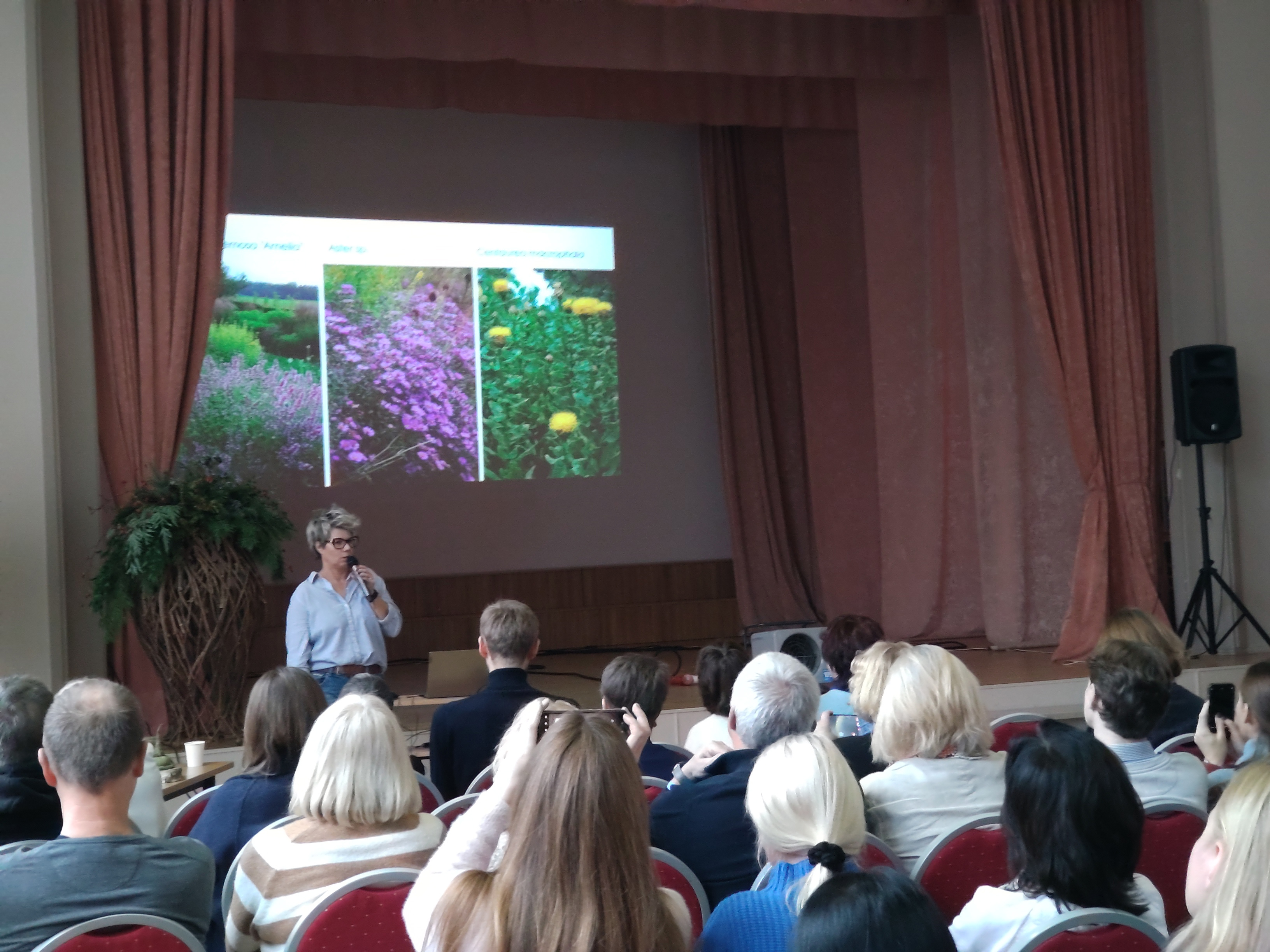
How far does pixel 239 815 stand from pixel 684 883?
96 cm

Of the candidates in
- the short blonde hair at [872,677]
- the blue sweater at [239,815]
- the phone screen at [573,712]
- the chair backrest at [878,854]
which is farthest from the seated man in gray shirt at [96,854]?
the short blonde hair at [872,677]

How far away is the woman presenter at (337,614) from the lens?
179 inches

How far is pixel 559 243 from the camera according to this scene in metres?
8.46

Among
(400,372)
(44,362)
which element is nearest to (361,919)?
(44,362)

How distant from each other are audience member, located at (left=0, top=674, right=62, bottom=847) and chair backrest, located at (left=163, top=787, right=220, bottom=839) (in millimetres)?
282

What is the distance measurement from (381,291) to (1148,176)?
4770mm

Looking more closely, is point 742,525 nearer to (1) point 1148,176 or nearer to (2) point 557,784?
(1) point 1148,176

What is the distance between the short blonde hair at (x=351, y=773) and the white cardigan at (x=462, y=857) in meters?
→ 0.40

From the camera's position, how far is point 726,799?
2266 mm

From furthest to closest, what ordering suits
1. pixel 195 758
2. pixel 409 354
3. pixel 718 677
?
pixel 409 354, pixel 195 758, pixel 718 677

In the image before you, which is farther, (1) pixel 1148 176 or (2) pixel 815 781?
(1) pixel 1148 176

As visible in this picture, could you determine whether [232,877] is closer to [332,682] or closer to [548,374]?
[332,682]

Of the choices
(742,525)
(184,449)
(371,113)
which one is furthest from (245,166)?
(742,525)

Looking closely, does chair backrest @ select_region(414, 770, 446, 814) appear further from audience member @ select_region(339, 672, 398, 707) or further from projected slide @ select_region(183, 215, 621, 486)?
projected slide @ select_region(183, 215, 621, 486)
